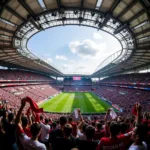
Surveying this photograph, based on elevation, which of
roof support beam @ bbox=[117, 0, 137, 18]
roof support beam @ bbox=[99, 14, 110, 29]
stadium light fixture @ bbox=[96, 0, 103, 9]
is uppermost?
stadium light fixture @ bbox=[96, 0, 103, 9]

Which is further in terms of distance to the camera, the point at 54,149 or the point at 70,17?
the point at 70,17

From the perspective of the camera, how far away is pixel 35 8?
14328mm

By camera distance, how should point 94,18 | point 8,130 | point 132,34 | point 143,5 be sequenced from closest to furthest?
point 8,130
point 143,5
point 94,18
point 132,34

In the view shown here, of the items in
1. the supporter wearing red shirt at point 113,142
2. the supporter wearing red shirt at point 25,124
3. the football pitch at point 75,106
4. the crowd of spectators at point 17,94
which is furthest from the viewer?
the football pitch at point 75,106

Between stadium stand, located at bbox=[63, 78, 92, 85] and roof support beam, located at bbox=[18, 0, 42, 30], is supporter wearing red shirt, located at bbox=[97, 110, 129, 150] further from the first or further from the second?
stadium stand, located at bbox=[63, 78, 92, 85]

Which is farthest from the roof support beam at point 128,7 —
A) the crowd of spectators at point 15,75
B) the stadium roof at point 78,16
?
the crowd of spectators at point 15,75

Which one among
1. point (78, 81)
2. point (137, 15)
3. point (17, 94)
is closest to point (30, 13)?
point (137, 15)

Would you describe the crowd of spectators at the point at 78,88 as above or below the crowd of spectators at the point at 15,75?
below

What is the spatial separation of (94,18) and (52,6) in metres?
5.20

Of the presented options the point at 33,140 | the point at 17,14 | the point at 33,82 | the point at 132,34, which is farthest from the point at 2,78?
the point at 33,140

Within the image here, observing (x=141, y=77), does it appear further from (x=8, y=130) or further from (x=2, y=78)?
(x=8, y=130)

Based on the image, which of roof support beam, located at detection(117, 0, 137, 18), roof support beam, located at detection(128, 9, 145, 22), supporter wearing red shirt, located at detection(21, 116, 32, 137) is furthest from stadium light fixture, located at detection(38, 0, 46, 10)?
supporter wearing red shirt, located at detection(21, 116, 32, 137)

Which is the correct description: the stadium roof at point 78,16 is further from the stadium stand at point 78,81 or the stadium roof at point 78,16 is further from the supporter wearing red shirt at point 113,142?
the stadium stand at point 78,81

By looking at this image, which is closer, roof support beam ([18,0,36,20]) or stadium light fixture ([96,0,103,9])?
roof support beam ([18,0,36,20])
